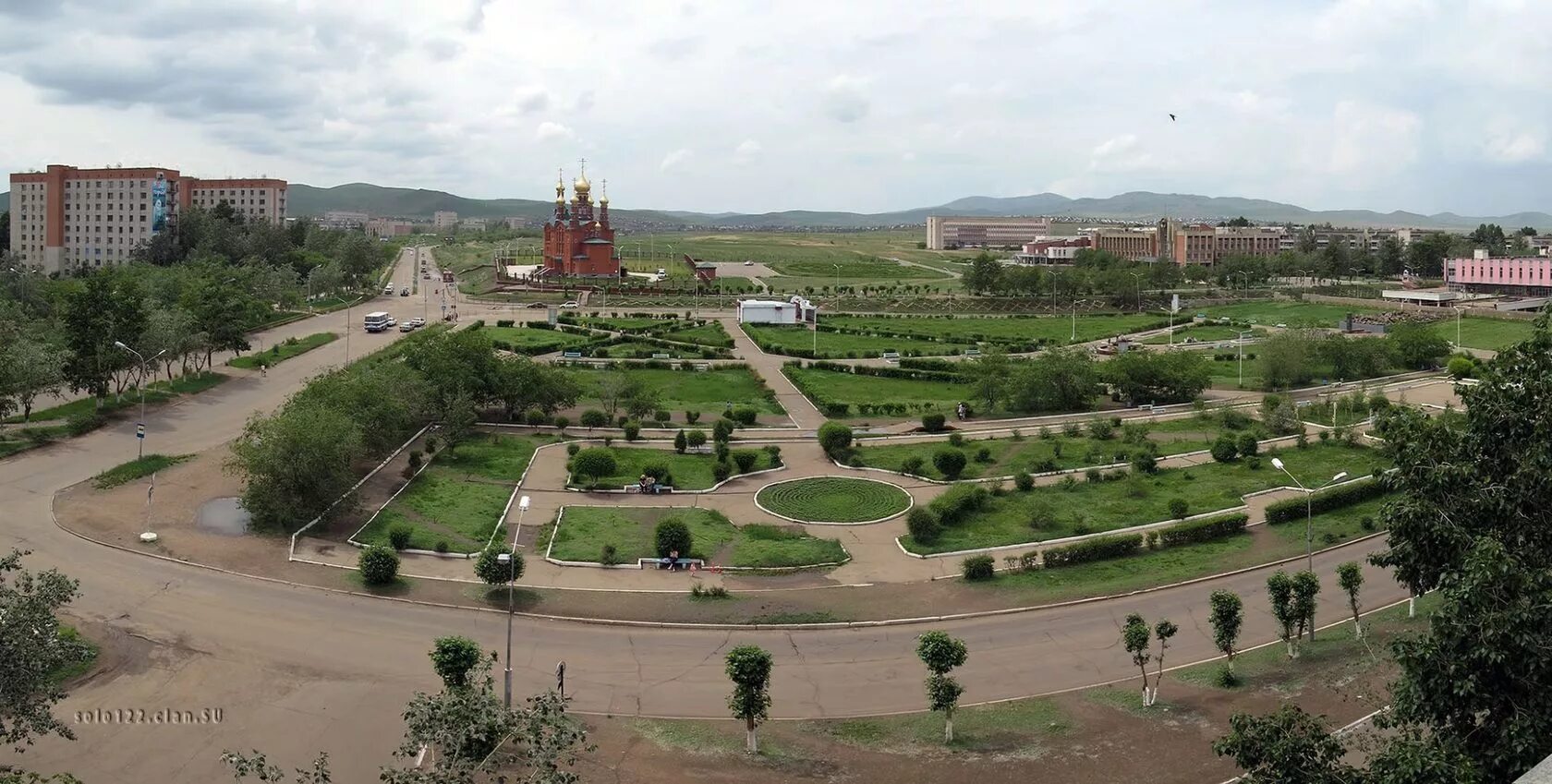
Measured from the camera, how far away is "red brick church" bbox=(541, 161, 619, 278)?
9231 cm

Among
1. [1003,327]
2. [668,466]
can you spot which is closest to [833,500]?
[668,466]

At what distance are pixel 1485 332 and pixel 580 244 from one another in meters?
61.3

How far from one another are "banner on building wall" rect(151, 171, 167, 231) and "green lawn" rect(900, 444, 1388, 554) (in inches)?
3474

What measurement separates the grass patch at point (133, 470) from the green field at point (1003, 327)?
36733mm

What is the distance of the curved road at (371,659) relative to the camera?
16.9 meters

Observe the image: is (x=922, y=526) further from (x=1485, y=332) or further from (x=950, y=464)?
(x=1485, y=332)

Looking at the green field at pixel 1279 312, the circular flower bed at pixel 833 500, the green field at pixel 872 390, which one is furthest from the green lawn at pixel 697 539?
the green field at pixel 1279 312

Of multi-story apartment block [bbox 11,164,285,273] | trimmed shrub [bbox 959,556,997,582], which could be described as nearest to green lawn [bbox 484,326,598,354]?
trimmed shrub [bbox 959,556,997,582]

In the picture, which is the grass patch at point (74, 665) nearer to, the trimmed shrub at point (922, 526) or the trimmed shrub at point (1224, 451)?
the trimmed shrub at point (922, 526)

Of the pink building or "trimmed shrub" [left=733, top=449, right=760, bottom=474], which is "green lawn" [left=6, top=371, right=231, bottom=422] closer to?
"trimmed shrub" [left=733, top=449, right=760, bottom=474]

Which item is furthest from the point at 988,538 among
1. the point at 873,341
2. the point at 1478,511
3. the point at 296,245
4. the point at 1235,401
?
the point at 296,245

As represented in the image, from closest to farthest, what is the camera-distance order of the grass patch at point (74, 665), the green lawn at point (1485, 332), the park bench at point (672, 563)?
the grass patch at point (74, 665), the park bench at point (672, 563), the green lawn at point (1485, 332)

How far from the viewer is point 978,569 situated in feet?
79.9

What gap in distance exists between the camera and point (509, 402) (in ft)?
130
